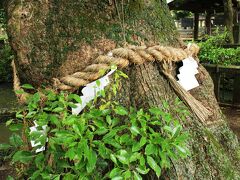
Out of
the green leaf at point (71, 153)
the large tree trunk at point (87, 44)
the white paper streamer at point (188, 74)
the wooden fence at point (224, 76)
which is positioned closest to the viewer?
the green leaf at point (71, 153)

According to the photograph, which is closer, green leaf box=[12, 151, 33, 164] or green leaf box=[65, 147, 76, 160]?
green leaf box=[65, 147, 76, 160]

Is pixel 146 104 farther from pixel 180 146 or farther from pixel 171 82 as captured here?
pixel 180 146

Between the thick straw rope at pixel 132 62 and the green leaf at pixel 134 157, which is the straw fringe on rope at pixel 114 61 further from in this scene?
the green leaf at pixel 134 157

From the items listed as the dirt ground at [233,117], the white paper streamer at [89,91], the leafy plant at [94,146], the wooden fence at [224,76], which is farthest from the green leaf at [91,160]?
the wooden fence at [224,76]

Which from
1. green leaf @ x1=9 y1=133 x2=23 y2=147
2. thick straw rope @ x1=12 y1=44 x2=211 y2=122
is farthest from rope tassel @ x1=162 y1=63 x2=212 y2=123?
green leaf @ x1=9 y1=133 x2=23 y2=147

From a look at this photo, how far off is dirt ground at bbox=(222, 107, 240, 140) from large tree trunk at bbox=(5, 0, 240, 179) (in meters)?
3.02

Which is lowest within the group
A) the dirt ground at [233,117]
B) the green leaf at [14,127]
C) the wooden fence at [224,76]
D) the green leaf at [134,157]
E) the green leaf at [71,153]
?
the dirt ground at [233,117]

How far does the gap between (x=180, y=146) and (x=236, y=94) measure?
158 inches

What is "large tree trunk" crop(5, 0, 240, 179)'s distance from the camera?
1.42 m

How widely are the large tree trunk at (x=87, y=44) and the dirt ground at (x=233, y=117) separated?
302 cm

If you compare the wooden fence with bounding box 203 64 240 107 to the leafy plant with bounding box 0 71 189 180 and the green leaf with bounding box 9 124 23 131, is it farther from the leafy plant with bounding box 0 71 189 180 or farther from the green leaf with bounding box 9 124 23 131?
the green leaf with bounding box 9 124 23 131

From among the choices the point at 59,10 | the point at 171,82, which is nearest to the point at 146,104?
the point at 171,82

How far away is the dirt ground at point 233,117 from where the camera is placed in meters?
4.42

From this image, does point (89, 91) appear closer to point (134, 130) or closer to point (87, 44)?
point (87, 44)
